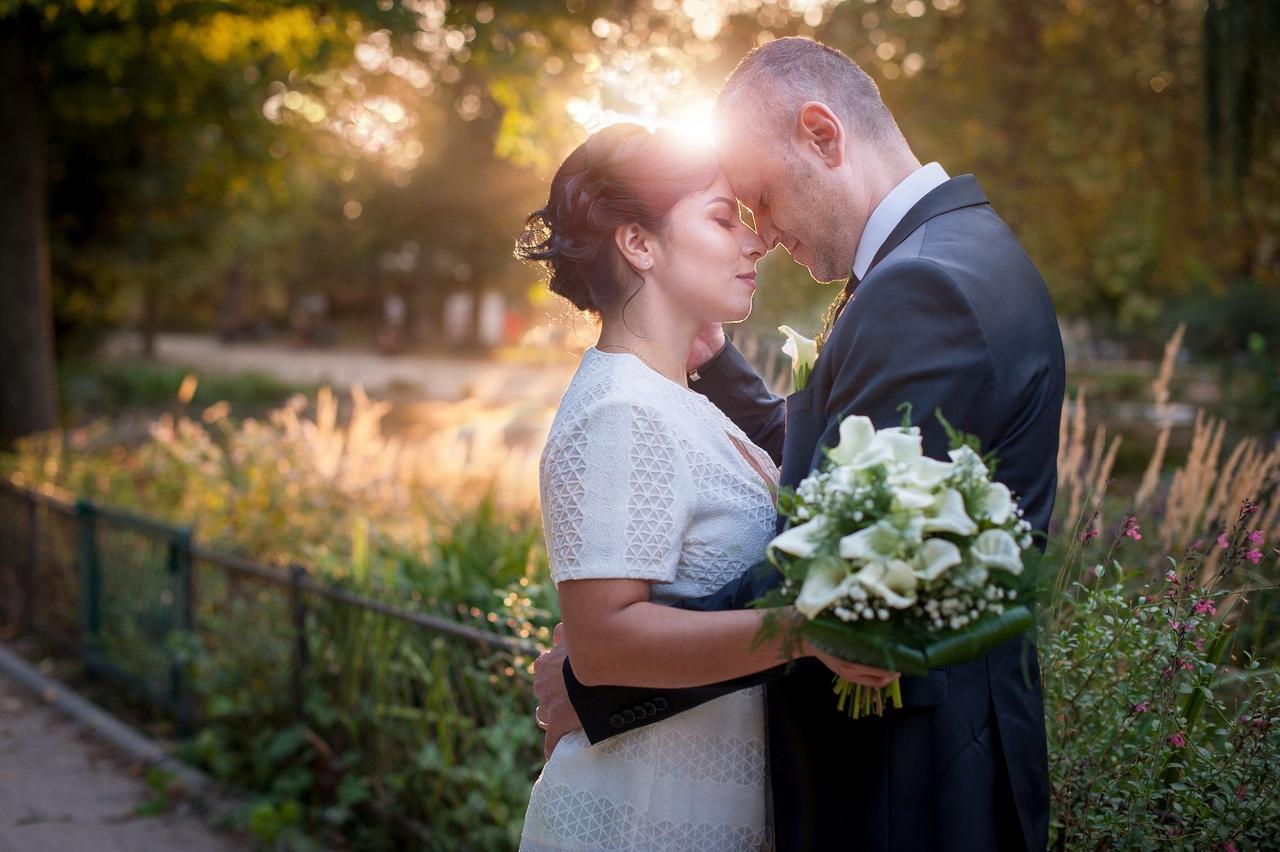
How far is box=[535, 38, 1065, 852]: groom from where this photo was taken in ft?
5.70

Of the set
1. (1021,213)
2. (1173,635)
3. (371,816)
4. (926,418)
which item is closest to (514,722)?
(371,816)

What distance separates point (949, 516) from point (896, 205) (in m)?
0.91

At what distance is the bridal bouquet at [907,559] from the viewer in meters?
1.42

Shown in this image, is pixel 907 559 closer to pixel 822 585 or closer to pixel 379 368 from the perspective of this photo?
pixel 822 585

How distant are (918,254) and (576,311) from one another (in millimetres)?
795

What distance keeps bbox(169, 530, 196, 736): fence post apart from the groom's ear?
4.80 meters

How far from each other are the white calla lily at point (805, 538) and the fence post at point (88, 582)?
21.7ft

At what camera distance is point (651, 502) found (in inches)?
74.3

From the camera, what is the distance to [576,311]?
237cm

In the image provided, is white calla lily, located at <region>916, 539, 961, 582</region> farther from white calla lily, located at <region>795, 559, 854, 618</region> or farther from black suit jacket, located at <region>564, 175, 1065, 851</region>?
black suit jacket, located at <region>564, 175, 1065, 851</region>

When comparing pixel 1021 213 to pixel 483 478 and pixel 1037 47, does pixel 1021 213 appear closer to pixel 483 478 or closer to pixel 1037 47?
pixel 1037 47

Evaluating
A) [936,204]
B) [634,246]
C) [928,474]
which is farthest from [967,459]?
[634,246]

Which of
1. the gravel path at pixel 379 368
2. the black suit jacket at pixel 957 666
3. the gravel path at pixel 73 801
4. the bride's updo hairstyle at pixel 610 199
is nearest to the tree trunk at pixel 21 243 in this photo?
the gravel path at pixel 73 801

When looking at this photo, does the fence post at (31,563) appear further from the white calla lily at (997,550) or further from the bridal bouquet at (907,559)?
the white calla lily at (997,550)
